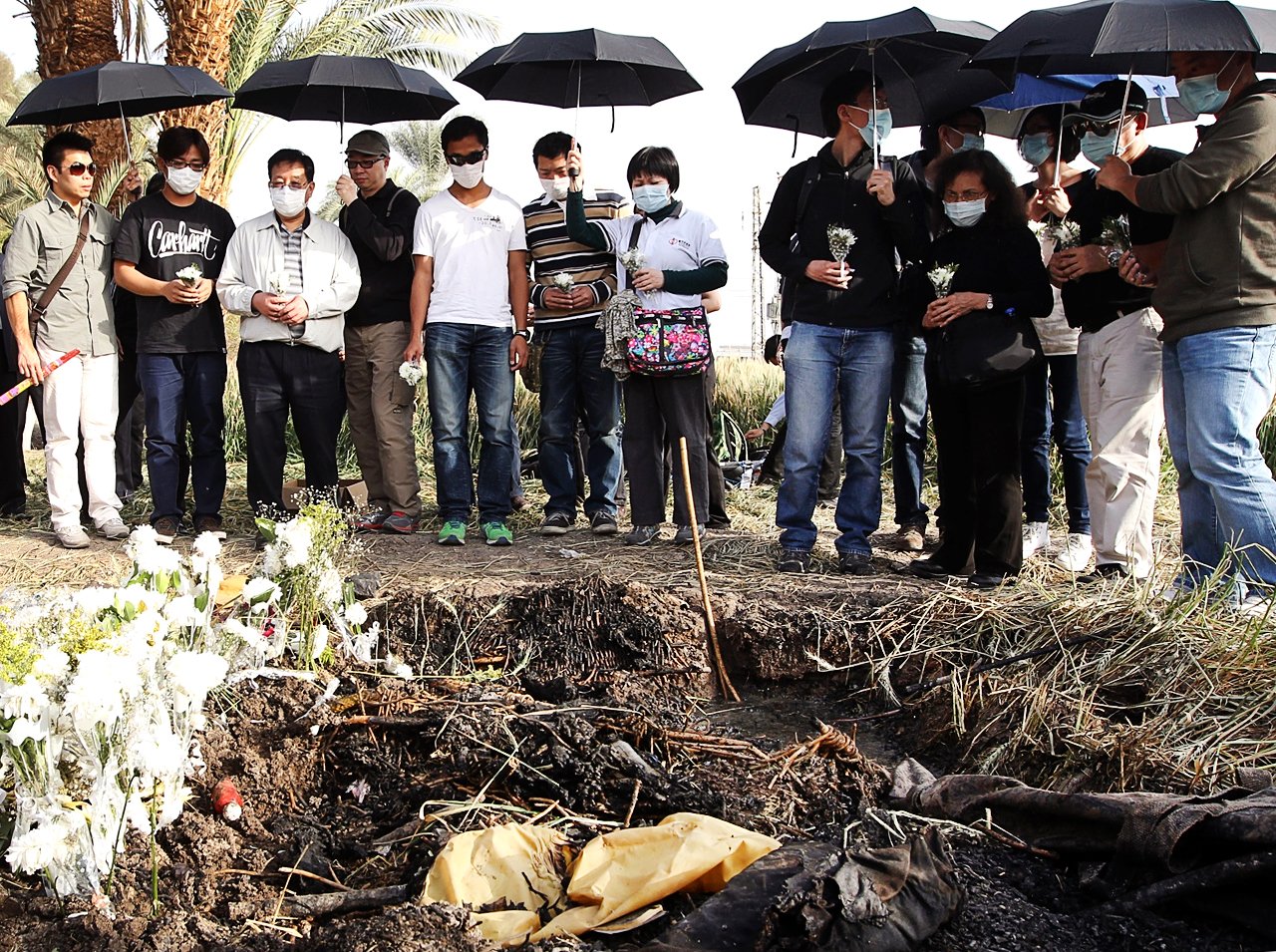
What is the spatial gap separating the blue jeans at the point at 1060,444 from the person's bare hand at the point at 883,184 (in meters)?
1.10

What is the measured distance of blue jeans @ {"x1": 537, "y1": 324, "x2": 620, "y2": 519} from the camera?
641cm

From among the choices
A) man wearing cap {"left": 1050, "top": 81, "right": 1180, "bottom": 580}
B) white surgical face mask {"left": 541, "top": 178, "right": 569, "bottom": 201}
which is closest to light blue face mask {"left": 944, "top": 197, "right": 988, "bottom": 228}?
man wearing cap {"left": 1050, "top": 81, "right": 1180, "bottom": 580}

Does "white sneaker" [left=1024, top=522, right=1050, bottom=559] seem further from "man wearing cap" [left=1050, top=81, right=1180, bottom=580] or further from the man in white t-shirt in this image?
the man in white t-shirt

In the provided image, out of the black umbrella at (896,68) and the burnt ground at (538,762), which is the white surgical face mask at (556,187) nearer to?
the black umbrella at (896,68)

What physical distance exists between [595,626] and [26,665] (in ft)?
7.28

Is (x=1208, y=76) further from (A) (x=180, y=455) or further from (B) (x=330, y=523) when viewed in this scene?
(A) (x=180, y=455)

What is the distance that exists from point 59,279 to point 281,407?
132cm

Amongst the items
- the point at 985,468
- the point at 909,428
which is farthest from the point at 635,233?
the point at 985,468

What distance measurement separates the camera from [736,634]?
471cm

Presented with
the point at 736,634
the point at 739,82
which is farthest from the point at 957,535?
the point at 739,82

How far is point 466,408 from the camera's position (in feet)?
21.3

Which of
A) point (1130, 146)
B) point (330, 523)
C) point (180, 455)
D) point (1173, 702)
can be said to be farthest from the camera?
point (180, 455)

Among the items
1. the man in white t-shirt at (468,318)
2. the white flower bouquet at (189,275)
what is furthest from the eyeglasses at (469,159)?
the white flower bouquet at (189,275)

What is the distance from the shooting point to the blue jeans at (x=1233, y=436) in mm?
4355
